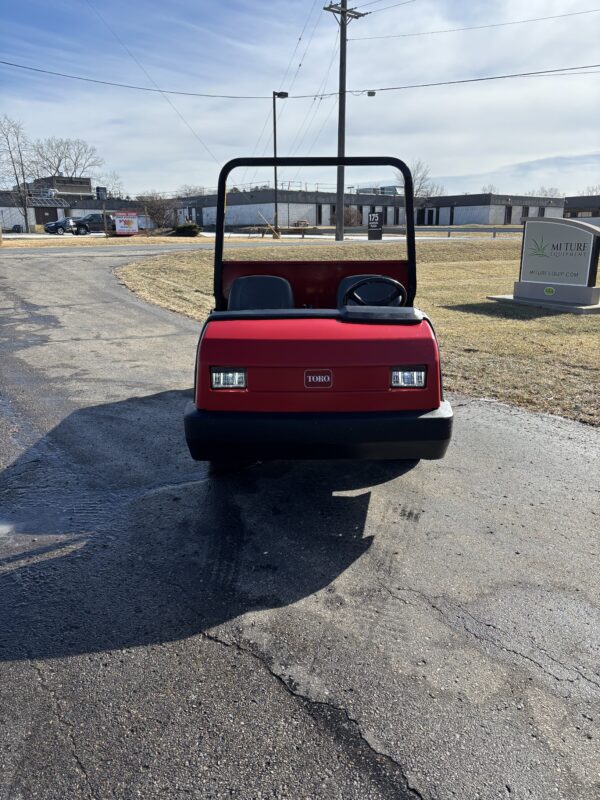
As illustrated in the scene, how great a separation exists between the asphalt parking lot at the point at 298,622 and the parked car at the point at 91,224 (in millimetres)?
51240

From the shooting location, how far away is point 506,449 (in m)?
4.75

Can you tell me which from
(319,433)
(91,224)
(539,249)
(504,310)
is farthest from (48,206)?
(319,433)

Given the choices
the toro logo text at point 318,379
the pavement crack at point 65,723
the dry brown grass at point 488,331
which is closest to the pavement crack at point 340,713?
the pavement crack at point 65,723

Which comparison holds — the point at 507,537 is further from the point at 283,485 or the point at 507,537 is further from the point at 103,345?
the point at 103,345

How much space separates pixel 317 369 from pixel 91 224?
5937cm

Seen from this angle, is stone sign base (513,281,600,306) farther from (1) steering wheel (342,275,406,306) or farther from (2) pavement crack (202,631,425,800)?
(2) pavement crack (202,631,425,800)

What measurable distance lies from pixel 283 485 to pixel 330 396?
3.50ft

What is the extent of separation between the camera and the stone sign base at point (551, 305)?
37.2 feet

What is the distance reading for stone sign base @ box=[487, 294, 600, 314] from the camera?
11.4m

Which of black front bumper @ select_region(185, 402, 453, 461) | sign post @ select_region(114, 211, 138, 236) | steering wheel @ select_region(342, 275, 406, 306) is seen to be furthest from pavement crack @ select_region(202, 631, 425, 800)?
sign post @ select_region(114, 211, 138, 236)

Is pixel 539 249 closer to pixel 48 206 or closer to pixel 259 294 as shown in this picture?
pixel 259 294

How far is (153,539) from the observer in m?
3.41

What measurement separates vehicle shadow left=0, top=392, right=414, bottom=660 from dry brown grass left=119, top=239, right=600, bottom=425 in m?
2.65

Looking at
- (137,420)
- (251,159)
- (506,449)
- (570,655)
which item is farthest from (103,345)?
(570,655)
